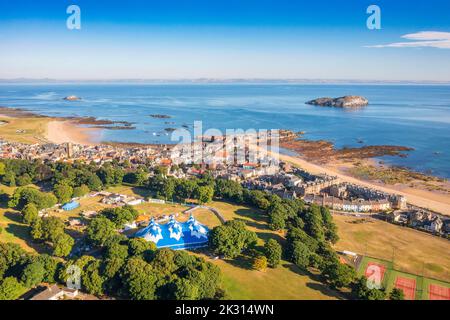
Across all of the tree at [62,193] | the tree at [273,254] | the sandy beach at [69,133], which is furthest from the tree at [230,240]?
the sandy beach at [69,133]

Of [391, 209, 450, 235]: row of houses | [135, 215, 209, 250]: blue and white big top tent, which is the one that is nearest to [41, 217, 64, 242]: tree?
[135, 215, 209, 250]: blue and white big top tent

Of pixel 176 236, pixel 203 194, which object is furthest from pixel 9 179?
pixel 176 236

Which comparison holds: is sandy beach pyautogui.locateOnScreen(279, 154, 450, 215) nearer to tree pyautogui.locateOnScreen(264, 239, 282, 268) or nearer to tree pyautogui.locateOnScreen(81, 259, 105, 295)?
Answer: tree pyautogui.locateOnScreen(264, 239, 282, 268)

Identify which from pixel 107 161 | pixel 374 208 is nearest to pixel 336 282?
pixel 374 208

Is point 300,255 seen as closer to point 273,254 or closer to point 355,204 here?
point 273,254

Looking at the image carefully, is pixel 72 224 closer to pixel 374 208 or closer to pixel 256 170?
pixel 256 170

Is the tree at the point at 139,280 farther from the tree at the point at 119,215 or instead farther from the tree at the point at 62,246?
the tree at the point at 119,215
